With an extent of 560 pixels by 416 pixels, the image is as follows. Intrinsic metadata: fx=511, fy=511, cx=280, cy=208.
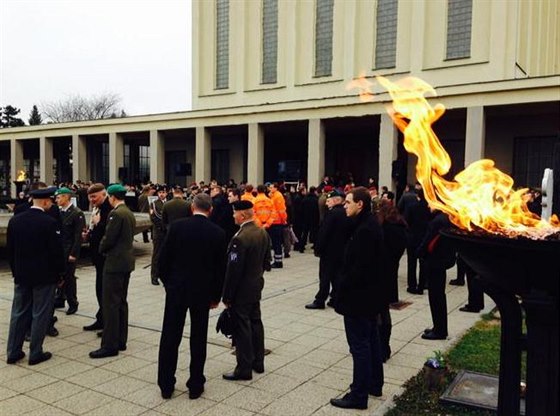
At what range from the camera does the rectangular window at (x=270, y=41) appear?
3098 cm

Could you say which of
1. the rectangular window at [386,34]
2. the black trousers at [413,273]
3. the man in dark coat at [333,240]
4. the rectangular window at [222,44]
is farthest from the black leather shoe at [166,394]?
the rectangular window at [222,44]

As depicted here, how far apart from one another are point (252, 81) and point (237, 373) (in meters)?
28.4

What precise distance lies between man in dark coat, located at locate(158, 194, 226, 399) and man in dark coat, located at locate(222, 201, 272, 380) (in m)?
0.34

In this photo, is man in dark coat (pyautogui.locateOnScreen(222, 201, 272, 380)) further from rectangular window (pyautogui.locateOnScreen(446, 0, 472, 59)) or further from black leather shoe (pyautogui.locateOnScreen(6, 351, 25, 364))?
rectangular window (pyautogui.locateOnScreen(446, 0, 472, 59))

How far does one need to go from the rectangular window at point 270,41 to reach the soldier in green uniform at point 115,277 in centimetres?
2607

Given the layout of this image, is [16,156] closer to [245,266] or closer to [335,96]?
[335,96]

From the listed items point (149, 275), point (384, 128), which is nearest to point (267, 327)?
point (149, 275)

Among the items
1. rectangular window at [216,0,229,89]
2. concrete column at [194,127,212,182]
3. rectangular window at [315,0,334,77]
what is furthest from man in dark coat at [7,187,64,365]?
rectangular window at [216,0,229,89]

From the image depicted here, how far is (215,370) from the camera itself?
5859 millimetres

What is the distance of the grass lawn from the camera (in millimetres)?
4852

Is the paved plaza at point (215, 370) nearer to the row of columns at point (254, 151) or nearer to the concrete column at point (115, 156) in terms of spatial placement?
the row of columns at point (254, 151)

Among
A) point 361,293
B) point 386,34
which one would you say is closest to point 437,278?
point 361,293

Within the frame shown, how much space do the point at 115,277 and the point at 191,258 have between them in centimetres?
177

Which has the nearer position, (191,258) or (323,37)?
(191,258)
